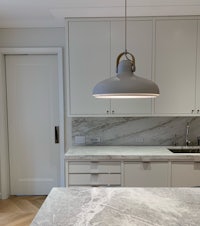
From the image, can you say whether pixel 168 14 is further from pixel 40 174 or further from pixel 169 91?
pixel 40 174

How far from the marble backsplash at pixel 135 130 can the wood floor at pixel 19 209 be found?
42.6 inches

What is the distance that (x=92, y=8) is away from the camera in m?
2.89

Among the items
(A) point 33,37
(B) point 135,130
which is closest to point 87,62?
(A) point 33,37

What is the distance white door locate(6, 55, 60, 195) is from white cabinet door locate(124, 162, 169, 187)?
4.31ft

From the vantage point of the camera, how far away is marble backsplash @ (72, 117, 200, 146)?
3.53 metres

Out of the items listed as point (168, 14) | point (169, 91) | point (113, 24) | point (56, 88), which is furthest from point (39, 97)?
point (168, 14)

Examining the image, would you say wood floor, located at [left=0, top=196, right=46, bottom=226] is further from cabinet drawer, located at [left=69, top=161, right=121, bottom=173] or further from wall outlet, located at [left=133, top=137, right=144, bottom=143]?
wall outlet, located at [left=133, top=137, right=144, bottom=143]

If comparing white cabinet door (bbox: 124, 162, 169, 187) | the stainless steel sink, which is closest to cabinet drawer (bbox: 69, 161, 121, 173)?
white cabinet door (bbox: 124, 162, 169, 187)

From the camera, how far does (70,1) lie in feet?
8.91

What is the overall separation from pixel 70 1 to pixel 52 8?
12.6 inches

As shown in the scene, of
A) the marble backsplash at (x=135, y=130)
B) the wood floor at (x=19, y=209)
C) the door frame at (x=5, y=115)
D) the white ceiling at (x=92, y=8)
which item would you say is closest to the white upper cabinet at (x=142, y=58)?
the white ceiling at (x=92, y=8)

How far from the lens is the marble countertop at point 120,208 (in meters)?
1.33

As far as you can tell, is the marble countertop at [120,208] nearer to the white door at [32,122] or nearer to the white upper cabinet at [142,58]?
the white upper cabinet at [142,58]

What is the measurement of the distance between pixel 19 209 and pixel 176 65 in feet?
9.46
